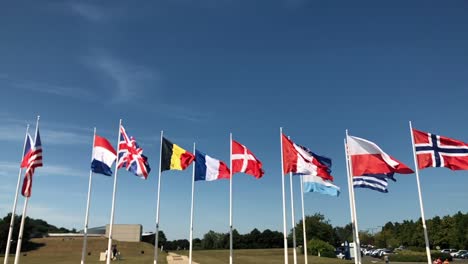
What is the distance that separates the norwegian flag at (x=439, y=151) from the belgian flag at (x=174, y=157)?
13607 mm

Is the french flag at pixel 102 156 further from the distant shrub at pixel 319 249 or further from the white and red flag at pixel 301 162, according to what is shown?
the distant shrub at pixel 319 249

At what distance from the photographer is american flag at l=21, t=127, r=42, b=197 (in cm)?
2327

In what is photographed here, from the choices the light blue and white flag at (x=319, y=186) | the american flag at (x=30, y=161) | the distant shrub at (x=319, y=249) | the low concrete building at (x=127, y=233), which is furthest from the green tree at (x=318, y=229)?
the american flag at (x=30, y=161)

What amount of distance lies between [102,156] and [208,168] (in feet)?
22.3

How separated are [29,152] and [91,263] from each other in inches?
812

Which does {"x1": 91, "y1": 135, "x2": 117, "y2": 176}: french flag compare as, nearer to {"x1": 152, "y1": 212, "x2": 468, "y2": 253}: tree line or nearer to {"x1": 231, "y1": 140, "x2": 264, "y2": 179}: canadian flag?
{"x1": 231, "y1": 140, "x2": 264, "y2": 179}: canadian flag

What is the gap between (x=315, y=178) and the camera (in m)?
26.9

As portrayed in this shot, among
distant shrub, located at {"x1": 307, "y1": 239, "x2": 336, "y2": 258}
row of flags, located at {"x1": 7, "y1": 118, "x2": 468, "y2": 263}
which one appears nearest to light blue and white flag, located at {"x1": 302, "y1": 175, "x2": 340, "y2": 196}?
row of flags, located at {"x1": 7, "y1": 118, "x2": 468, "y2": 263}

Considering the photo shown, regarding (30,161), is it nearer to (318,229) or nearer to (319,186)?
(319,186)

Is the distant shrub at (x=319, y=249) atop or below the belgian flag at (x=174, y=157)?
below

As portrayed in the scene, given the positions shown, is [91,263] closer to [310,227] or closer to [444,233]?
[310,227]

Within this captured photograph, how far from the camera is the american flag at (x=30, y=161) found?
916 inches

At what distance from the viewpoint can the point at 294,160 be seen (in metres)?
23.6

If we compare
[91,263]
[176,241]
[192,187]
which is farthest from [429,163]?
[176,241]
